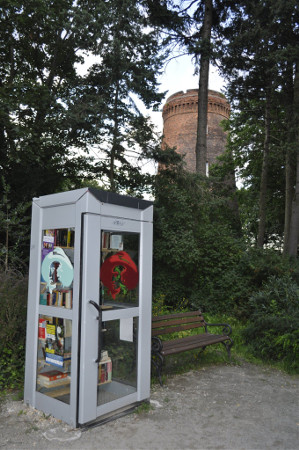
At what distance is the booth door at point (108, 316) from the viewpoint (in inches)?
158

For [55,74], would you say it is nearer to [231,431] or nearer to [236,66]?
[236,66]

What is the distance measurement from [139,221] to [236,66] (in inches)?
501

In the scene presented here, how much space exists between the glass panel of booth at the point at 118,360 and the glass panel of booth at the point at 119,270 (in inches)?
9.6

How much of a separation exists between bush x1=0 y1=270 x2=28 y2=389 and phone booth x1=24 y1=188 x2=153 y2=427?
64cm

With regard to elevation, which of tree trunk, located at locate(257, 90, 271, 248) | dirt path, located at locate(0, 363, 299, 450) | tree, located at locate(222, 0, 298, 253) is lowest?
dirt path, located at locate(0, 363, 299, 450)

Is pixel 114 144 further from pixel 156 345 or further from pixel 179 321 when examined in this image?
pixel 156 345

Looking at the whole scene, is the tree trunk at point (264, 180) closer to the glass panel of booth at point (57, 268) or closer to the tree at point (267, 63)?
the tree at point (267, 63)

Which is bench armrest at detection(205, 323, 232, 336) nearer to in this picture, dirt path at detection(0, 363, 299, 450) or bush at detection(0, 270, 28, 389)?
dirt path at detection(0, 363, 299, 450)

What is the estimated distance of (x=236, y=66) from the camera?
15.2 meters

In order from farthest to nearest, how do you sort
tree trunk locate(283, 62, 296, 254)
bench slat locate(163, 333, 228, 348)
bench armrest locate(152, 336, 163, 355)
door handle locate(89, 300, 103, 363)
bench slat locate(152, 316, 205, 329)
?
tree trunk locate(283, 62, 296, 254) < bench slat locate(152, 316, 205, 329) < bench slat locate(163, 333, 228, 348) < bench armrest locate(152, 336, 163, 355) < door handle locate(89, 300, 103, 363)

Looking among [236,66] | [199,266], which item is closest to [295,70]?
[236,66]

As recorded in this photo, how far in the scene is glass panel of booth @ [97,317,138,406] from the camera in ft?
14.2

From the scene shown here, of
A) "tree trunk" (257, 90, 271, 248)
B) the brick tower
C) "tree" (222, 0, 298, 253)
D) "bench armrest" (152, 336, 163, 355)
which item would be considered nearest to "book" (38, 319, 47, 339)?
"bench armrest" (152, 336, 163, 355)

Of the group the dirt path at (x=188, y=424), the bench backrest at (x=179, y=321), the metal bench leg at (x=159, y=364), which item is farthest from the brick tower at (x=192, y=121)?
the dirt path at (x=188, y=424)
